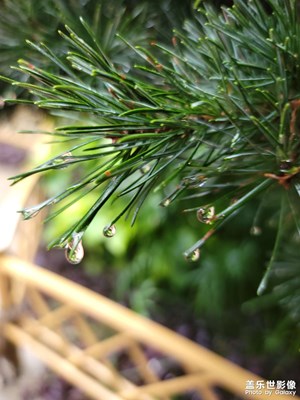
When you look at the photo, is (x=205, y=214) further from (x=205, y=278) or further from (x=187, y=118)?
(x=205, y=278)

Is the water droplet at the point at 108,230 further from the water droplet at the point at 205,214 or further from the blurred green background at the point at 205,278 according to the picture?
the blurred green background at the point at 205,278

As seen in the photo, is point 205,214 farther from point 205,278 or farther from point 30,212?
point 205,278

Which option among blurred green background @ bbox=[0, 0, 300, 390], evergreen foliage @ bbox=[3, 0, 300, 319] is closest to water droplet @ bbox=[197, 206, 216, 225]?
evergreen foliage @ bbox=[3, 0, 300, 319]

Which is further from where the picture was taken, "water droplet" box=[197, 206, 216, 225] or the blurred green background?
the blurred green background

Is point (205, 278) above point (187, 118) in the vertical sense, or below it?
below

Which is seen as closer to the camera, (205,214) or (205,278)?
(205,214)

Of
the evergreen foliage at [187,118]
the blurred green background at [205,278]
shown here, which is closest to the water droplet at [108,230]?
the evergreen foliage at [187,118]

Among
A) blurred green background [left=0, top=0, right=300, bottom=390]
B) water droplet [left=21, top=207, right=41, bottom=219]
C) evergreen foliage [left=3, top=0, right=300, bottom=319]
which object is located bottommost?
blurred green background [left=0, top=0, right=300, bottom=390]

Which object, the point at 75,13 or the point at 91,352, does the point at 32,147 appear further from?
the point at 75,13

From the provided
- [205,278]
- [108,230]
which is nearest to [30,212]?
[108,230]

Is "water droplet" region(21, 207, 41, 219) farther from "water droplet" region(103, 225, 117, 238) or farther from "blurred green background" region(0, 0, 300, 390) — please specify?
"blurred green background" region(0, 0, 300, 390)

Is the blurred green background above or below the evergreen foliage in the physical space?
below
